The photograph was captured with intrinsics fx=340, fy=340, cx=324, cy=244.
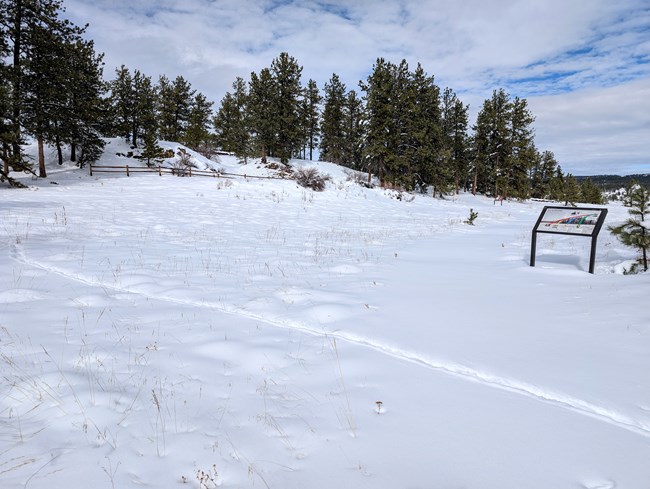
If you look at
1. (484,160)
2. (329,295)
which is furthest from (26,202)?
(484,160)

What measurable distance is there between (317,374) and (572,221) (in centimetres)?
681

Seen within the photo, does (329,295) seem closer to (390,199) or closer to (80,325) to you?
(80,325)

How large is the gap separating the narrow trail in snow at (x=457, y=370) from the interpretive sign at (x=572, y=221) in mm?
4794

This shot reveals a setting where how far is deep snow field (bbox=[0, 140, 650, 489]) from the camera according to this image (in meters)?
2.10

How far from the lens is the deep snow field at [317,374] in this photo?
2104 millimetres

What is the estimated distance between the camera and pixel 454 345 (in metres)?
3.84

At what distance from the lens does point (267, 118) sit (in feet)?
139

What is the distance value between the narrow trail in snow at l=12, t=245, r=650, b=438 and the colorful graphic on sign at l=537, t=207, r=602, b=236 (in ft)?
16.9

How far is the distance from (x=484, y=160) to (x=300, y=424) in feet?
176

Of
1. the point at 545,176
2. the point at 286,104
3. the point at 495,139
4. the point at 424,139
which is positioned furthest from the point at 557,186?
the point at 286,104

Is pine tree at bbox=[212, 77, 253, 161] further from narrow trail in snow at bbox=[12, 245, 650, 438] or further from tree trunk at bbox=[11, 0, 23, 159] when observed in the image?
narrow trail in snow at bbox=[12, 245, 650, 438]

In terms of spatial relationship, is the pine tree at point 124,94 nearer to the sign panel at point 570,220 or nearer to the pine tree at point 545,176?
the sign panel at point 570,220

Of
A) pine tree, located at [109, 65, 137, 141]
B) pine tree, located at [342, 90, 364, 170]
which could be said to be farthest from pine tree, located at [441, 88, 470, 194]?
pine tree, located at [109, 65, 137, 141]

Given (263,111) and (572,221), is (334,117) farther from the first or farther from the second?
(572,221)
